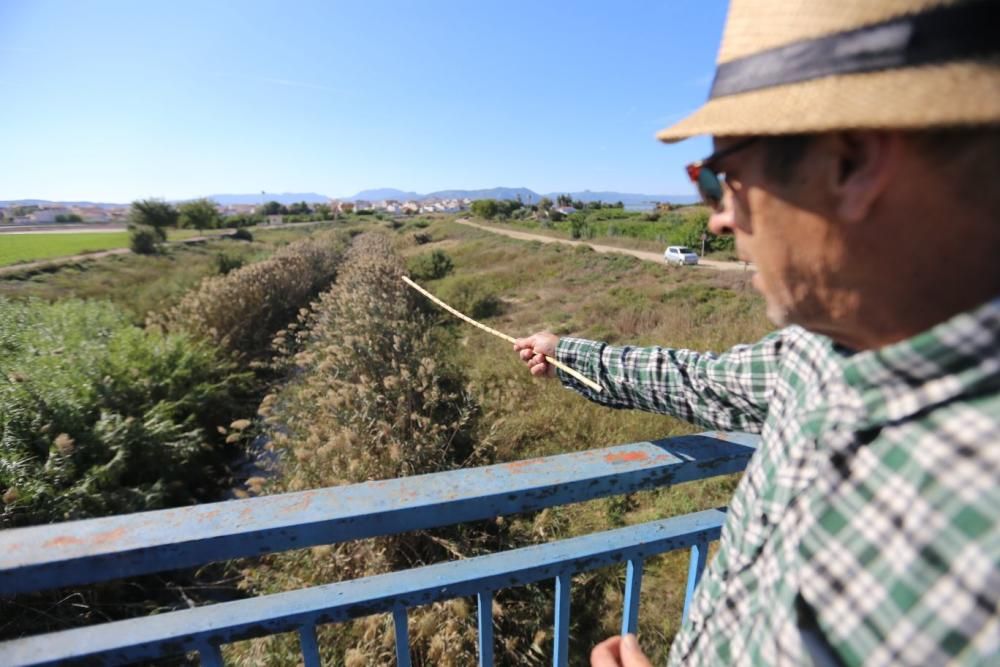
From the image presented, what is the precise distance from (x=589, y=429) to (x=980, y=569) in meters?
5.62

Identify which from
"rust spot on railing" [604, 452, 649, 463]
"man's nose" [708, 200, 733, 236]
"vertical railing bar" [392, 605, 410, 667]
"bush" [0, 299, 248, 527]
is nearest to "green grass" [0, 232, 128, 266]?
"bush" [0, 299, 248, 527]

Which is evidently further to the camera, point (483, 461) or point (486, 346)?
point (486, 346)

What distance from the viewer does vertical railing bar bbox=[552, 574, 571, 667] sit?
124 cm

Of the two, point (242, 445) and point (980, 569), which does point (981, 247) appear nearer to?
point (980, 569)

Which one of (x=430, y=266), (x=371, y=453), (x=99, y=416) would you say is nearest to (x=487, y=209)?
(x=430, y=266)

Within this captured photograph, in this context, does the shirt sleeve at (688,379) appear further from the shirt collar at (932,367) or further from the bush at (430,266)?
the bush at (430,266)

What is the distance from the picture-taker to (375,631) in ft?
10.1

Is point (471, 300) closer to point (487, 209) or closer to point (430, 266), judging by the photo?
point (430, 266)

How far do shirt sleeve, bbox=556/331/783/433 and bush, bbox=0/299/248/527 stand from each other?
4618 millimetres

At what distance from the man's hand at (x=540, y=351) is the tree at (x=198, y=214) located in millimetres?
51928

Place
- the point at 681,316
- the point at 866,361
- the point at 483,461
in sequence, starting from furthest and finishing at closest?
the point at 681,316 → the point at 483,461 → the point at 866,361

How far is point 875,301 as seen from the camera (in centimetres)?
60

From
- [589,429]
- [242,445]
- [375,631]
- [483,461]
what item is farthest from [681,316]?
[375,631]

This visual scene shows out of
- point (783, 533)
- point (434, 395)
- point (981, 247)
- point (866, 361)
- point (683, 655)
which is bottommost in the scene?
point (434, 395)
